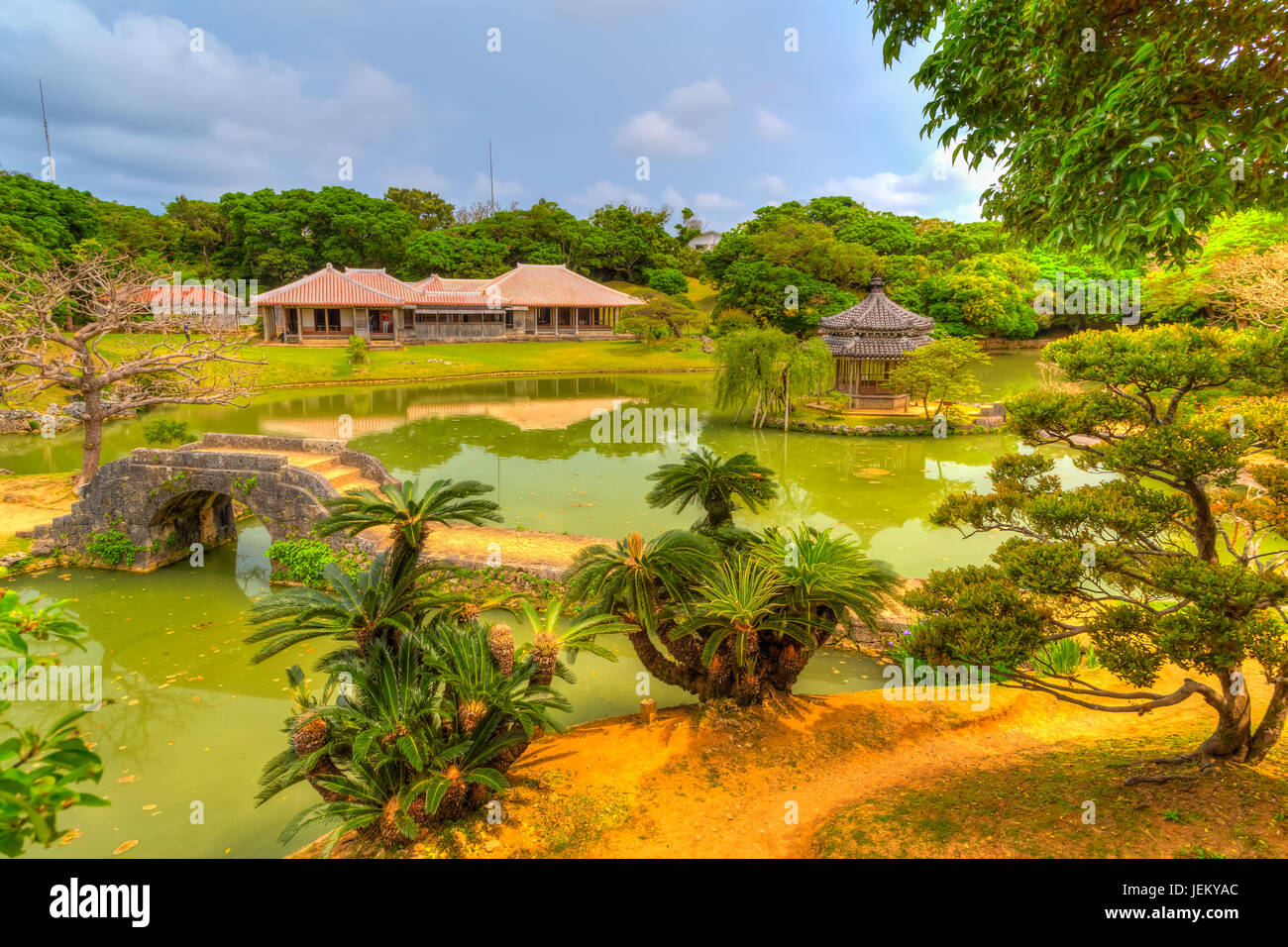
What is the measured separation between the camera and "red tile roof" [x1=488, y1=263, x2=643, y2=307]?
50312 millimetres

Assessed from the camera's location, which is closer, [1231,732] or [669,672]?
[1231,732]

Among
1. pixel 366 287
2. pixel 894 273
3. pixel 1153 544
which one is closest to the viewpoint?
pixel 1153 544

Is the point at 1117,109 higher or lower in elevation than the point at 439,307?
lower

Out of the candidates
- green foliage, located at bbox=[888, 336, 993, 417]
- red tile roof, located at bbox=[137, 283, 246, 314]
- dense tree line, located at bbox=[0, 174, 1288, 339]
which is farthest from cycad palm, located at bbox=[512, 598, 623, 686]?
red tile roof, located at bbox=[137, 283, 246, 314]

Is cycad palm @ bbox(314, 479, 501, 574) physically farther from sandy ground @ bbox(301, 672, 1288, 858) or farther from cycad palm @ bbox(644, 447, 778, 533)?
sandy ground @ bbox(301, 672, 1288, 858)

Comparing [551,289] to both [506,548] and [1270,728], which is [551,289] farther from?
[1270,728]

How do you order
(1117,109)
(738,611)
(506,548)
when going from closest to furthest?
(1117,109) → (738,611) → (506,548)

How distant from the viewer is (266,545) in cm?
1476

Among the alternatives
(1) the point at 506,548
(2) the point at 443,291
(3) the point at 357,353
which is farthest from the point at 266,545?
(2) the point at 443,291

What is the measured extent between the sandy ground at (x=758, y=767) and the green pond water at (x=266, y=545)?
1468mm

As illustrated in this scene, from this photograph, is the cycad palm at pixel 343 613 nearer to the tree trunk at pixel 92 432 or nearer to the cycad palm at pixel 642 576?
the cycad palm at pixel 642 576

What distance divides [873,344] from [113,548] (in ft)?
90.6

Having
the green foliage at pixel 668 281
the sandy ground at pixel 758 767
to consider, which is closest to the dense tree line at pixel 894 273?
the green foliage at pixel 668 281

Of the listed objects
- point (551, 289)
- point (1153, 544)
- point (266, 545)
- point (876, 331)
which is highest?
point (551, 289)
